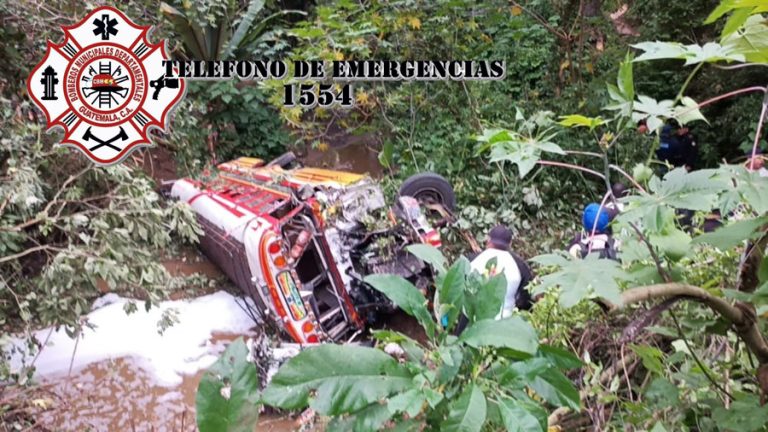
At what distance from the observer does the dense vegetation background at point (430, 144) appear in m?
1.30

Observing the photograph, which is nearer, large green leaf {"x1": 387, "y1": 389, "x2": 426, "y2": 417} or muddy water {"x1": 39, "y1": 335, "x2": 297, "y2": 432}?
large green leaf {"x1": 387, "y1": 389, "x2": 426, "y2": 417}

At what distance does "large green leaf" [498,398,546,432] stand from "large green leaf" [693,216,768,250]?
429 mm

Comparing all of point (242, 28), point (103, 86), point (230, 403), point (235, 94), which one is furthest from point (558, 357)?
point (235, 94)

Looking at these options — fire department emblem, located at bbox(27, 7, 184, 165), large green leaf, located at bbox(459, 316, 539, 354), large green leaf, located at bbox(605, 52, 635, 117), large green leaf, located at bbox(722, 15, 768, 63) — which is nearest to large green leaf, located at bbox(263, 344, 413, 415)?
large green leaf, located at bbox(459, 316, 539, 354)

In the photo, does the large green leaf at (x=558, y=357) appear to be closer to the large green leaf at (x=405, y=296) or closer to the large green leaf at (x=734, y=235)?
the large green leaf at (x=405, y=296)

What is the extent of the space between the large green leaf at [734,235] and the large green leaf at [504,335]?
1.27ft

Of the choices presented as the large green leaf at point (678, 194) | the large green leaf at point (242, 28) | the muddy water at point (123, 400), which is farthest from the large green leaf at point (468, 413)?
the large green leaf at point (242, 28)

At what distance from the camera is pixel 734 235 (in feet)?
2.94

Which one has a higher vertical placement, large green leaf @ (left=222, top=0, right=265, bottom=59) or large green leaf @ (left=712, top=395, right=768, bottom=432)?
large green leaf @ (left=222, top=0, right=265, bottom=59)

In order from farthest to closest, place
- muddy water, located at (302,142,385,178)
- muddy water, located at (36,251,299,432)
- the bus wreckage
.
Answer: muddy water, located at (302,142,385,178), the bus wreckage, muddy water, located at (36,251,299,432)

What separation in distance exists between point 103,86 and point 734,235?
3522 millimetres

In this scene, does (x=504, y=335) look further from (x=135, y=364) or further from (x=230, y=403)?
(x=135, y=364)

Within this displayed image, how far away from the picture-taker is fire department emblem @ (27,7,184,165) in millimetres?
3111

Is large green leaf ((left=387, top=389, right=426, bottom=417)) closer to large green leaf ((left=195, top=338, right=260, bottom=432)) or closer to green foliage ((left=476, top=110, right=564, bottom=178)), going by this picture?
large green leaf ((left=195, top=338, right=260, bottom=432))
